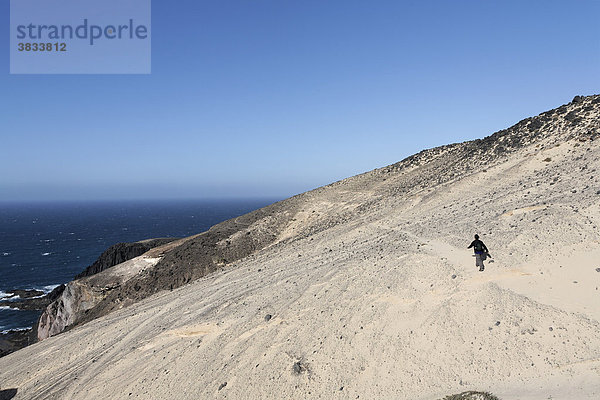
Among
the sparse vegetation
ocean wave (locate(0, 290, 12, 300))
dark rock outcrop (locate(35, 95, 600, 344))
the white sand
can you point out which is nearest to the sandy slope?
the white sand

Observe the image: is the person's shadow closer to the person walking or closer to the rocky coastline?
the person walking

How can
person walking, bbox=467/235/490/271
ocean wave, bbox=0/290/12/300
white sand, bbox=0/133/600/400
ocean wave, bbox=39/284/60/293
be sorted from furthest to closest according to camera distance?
1. ocean wave, bbox=39/284/60/293
2. ocean wave, bbox=0/290/12/300
3. person walking, bbox=467/235/490/271
4. white sand, bbox=0/133/600/400

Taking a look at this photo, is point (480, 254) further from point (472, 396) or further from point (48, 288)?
point (48, 288)

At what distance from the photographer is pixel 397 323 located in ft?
38.1

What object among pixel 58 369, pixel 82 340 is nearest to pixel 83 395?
pixel 58 369

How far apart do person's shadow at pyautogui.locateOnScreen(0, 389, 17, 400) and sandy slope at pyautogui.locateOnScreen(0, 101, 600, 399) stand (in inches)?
19.8

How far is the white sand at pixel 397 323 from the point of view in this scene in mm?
9281

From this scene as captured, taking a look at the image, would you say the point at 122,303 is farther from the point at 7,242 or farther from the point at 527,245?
the point at 7,242

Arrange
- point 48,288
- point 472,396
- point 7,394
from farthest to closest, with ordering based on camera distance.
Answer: point 48,288
point 7,394
point 472,396

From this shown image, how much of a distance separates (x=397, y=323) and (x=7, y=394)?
1896 centimetres

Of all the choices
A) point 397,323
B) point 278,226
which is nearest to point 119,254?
point 278,226

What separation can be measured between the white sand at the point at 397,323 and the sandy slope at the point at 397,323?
0.16 ft

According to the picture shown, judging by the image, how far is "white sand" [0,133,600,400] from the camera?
9.28 m

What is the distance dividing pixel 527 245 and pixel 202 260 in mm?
26183
